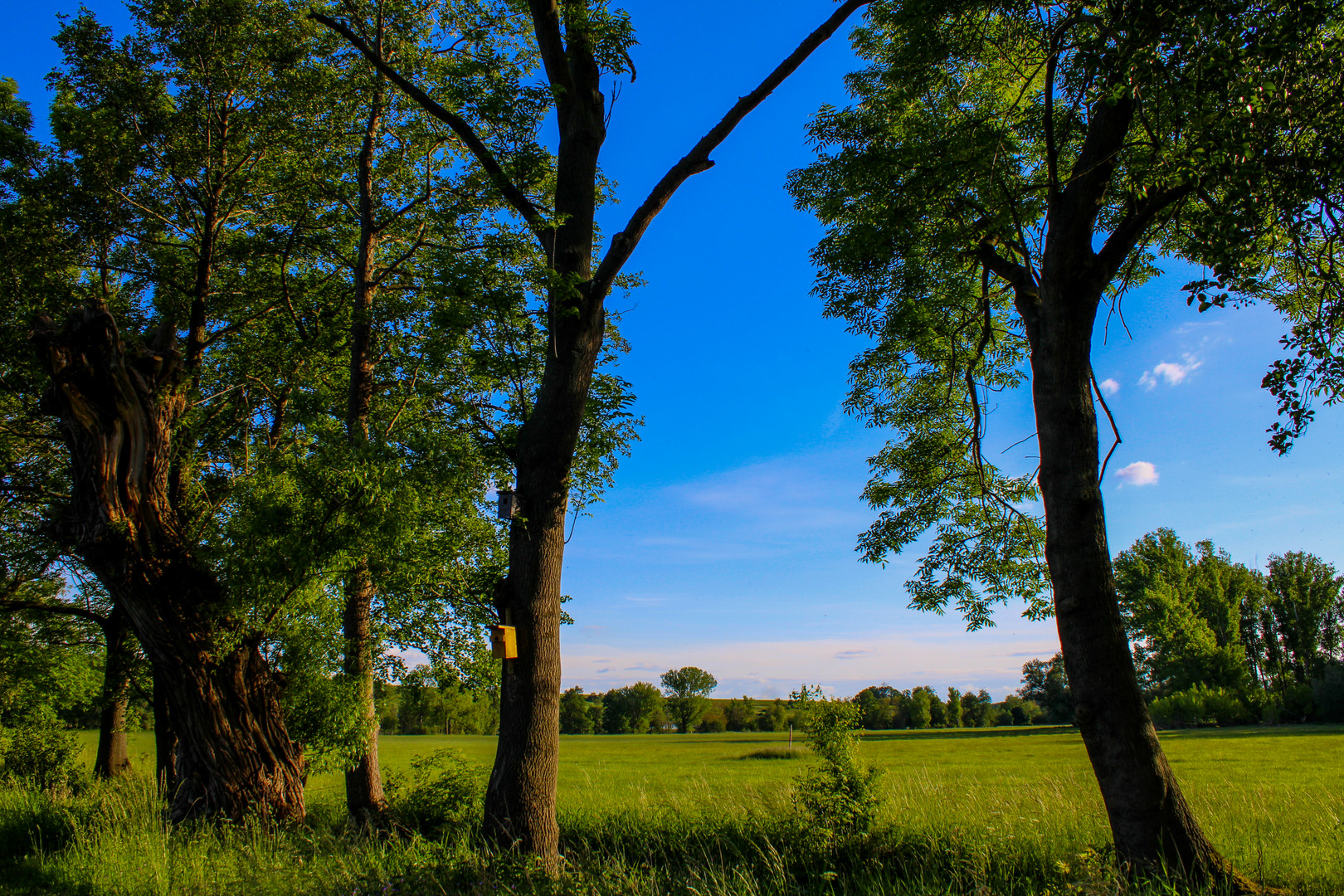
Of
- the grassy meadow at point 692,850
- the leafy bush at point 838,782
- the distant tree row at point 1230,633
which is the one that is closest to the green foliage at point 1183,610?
the distant tree row at point 1230,633

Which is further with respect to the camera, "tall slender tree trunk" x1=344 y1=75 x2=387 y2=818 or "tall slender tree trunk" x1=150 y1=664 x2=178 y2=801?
"tall slender tree trunk" x1=150 y1=664 x2=178 y2=801

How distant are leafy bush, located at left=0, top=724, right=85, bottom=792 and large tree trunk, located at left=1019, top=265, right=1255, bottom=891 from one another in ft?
63.8

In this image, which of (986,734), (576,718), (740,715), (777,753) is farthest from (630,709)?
(777,753)

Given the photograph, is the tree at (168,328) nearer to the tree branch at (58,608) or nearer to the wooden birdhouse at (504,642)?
the tree branch at (58,608)

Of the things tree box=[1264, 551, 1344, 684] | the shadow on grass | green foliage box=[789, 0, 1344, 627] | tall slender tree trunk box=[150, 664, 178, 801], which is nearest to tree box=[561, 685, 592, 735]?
the shadow on grass

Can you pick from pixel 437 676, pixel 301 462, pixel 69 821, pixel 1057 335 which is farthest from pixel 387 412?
pixel 1057 335

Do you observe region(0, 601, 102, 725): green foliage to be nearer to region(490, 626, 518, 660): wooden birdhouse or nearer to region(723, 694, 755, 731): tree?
region(490, 626, 518, 660): wooden birdhouse

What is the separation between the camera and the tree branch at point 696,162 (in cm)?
666

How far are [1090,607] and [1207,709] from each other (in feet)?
196

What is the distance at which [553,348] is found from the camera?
22.1ft

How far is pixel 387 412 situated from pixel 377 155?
193 inches

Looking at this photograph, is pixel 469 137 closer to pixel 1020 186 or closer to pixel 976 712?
pixel 1020 186

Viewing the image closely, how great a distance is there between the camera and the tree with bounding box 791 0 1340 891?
4.24 metres

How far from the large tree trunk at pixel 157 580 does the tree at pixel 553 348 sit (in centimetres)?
457
